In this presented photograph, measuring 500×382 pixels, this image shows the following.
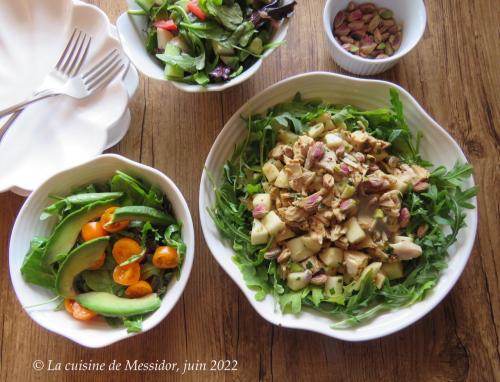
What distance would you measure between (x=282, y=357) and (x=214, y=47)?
2.97 feet

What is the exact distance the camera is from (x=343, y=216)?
1.19 metres

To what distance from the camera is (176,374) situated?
4.49 feet

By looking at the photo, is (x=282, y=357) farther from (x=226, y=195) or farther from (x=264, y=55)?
(x=264, y=55)

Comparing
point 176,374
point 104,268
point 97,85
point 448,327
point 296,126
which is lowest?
point 448,327

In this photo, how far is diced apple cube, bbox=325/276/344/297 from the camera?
122cm

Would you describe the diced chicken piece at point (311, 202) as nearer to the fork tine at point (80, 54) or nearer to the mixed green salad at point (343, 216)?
the mixed green salad at point (343, 216)

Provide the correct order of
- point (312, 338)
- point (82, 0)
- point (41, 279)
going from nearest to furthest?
1. point (41, 279)
2. point (312, 338)
3. point (82, 0)

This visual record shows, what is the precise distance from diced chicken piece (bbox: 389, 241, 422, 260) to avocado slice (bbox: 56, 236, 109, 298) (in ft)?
2.44

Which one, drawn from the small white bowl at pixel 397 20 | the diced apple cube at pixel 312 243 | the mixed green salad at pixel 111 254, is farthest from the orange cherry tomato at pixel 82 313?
the small white bowl at pixel 397 20

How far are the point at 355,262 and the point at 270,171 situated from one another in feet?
1.07

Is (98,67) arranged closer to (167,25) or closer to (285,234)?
(167,25)

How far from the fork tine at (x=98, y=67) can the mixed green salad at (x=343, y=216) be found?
49cm

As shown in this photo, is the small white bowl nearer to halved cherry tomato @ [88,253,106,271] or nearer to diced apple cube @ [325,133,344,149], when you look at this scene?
diced apple cube @ [325,133,344,149]

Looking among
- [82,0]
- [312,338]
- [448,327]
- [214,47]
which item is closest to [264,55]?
[214,47]
